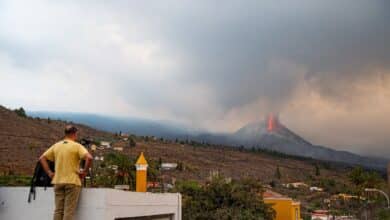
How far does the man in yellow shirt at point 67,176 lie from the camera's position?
784cm

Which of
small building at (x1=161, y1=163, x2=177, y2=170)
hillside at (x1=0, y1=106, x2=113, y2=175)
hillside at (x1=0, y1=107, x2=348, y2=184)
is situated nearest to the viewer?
hillside at (x1=0, y1=106, x2=113, y2=175)

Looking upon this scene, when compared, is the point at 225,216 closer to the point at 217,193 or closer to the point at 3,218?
the point at 217,193

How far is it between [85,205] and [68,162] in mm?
784

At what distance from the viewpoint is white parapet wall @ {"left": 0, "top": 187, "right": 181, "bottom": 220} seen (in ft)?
26.7

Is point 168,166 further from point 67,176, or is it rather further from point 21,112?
point 67,176

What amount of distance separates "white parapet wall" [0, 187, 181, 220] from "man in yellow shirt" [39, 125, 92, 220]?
0.81ft

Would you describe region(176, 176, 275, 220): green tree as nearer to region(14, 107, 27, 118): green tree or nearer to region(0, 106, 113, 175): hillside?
region(0, 106, 113, 175): hillside

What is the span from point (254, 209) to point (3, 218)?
1337 inches

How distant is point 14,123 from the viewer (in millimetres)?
84812

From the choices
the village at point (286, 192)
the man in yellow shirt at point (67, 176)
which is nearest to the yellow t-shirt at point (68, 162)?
the man in yellow shirt at point (67, 176)

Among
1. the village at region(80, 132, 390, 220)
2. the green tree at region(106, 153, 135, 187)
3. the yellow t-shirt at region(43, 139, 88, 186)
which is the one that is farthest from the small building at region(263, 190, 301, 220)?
the yellow t-shirt at region(43, 139, 88, 186)

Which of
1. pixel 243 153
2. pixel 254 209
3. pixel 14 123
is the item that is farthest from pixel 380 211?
pixel 243 153

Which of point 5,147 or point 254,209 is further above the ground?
point 5,147

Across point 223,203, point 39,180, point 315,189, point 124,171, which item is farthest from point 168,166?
point 39,180
